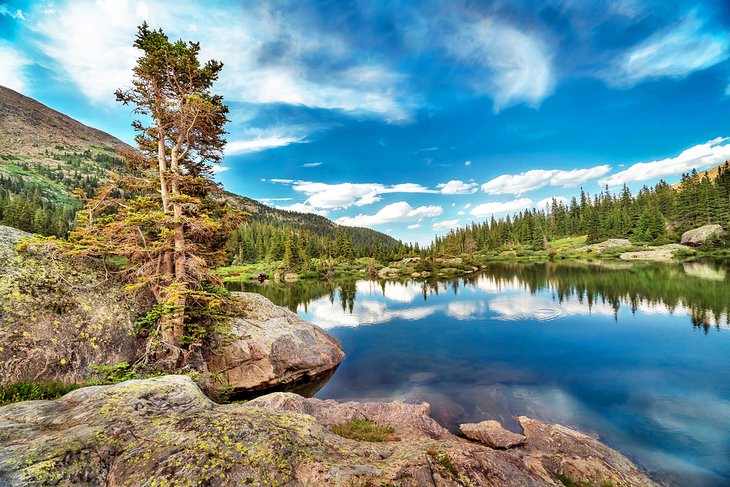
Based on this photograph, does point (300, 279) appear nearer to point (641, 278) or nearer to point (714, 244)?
point (641, 278)

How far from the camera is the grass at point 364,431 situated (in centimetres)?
1013

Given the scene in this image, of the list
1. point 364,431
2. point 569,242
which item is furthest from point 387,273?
point 569,242

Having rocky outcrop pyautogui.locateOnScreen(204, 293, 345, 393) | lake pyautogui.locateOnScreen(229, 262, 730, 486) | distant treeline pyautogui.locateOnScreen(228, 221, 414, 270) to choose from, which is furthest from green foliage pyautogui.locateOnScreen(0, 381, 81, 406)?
distant treeline pyautogui.locateOnScreen(228, 221, 414, 270)

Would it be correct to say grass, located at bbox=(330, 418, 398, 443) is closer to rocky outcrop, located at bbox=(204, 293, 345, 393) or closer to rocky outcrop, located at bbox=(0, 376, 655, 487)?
rocky outcrop, located at bbox=(0, 376, 655, 487)

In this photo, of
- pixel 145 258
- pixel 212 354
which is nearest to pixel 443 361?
pixel 212 354

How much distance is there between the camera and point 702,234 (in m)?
79.9

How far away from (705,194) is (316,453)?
13338 cm

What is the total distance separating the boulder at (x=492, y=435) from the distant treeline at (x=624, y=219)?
11724 centimetres

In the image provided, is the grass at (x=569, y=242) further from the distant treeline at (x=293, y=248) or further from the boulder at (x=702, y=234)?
the distant treeline at (x=293, y=248)

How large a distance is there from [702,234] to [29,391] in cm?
12291

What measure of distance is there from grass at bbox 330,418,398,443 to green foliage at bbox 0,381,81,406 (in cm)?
784

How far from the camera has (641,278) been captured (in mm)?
48406

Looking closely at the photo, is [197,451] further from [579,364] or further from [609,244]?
[609,244]

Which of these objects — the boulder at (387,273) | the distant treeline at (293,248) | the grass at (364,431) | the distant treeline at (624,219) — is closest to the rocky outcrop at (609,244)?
the distant treeline at (624,219)
